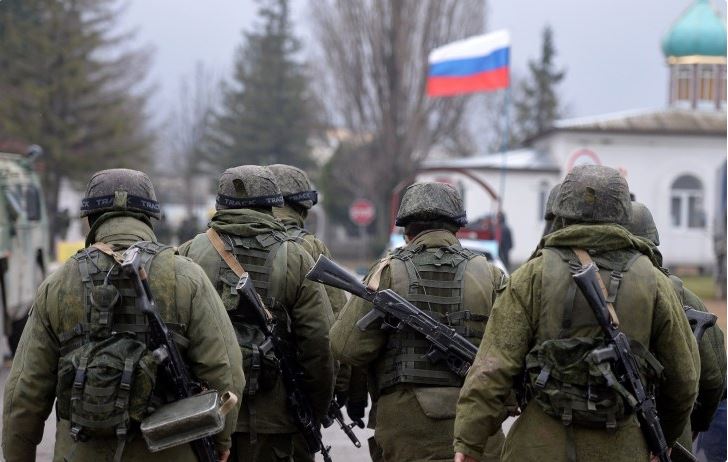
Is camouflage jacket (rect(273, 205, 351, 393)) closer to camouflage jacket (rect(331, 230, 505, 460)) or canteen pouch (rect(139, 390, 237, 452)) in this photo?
camouflage jacket (rect(331, 230, 505, 460))

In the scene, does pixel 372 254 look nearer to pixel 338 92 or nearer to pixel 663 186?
pixel 338 92

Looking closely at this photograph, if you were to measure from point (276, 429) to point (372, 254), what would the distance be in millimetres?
43234

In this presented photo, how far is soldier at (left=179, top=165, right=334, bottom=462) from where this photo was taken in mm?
5438

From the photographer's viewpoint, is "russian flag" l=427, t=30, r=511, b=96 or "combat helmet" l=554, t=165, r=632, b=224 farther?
"russian flag" l=427, t=30, r=511, b=96

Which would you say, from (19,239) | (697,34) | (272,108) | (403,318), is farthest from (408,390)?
(272,108)

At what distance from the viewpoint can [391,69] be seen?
128ft

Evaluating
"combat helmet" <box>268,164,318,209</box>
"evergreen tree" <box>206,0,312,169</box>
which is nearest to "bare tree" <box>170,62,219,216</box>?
"evergreen tree" <box>206,0,312,169</box>

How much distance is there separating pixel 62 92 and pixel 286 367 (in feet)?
123

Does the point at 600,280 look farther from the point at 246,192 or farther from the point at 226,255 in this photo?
the point at 246,192

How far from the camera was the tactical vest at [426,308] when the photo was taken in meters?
5.23

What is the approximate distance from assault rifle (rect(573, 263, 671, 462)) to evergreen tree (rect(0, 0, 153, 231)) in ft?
121

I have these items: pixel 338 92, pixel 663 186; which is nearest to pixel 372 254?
pixel 338 92

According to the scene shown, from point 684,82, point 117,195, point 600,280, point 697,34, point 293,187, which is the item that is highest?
point 697,34

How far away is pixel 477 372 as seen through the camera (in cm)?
429
